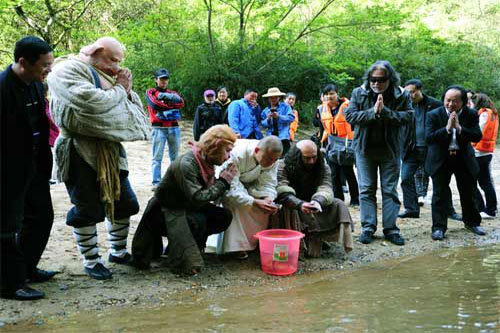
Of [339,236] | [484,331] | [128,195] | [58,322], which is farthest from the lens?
[339,236]

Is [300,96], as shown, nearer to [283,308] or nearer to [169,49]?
[169,49]

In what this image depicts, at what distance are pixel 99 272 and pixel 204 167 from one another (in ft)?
3.87

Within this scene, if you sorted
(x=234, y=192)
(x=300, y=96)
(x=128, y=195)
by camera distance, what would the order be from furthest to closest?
1. (x=300, y=96)
2. (x=234, y=192)
3. (x=128, y=195)

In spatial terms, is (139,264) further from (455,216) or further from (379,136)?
(455,216)

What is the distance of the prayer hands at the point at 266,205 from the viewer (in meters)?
4.58

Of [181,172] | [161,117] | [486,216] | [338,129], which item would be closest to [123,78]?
[181,172]

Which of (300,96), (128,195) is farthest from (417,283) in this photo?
(300,96)

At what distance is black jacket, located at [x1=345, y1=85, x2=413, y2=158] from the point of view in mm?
5402

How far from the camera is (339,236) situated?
499 cm

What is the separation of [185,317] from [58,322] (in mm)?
801

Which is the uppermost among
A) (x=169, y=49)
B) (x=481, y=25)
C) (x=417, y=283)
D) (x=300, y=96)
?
(x=481, y=25)

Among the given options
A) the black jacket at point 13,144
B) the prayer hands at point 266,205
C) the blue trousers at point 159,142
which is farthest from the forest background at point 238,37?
the black jacket at point 13,144

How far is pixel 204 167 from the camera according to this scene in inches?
173

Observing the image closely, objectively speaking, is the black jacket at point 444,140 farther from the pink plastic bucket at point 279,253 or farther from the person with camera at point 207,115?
the person with camera at point 207,115
